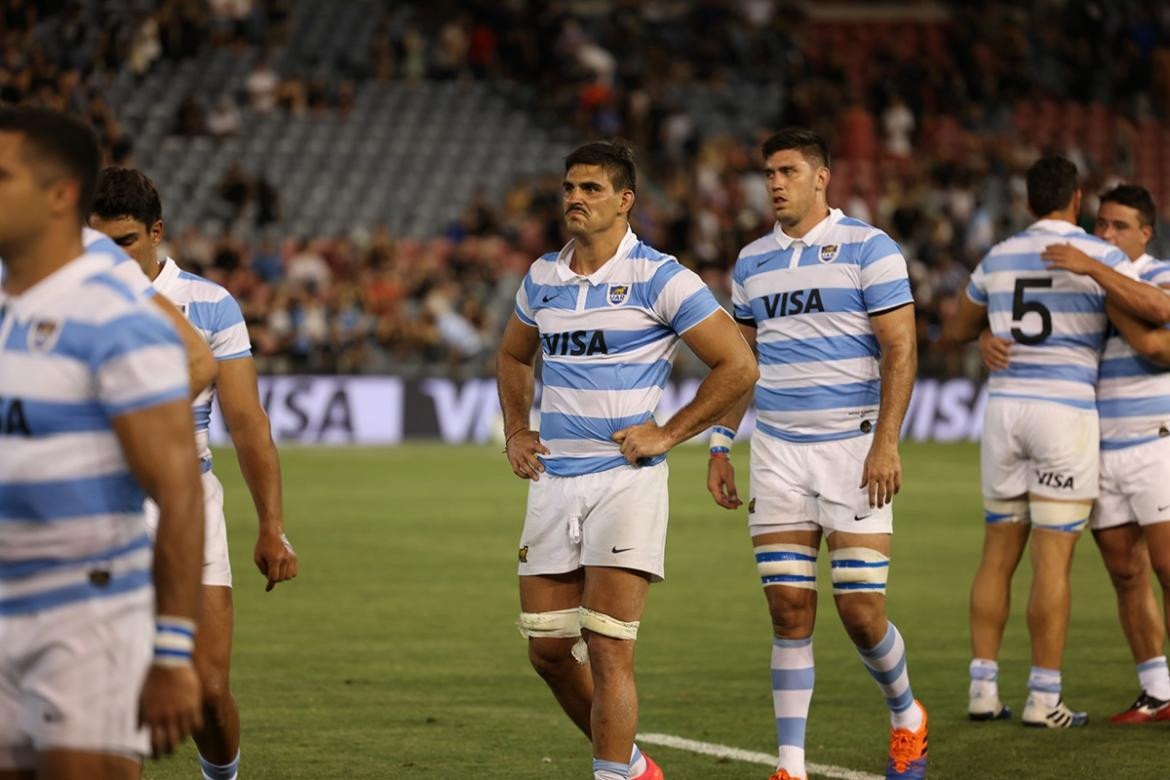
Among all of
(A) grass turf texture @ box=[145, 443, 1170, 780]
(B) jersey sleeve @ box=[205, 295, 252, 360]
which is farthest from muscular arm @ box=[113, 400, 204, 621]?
(A) grass turf texture @ box=[145, 443, 1170, 780]

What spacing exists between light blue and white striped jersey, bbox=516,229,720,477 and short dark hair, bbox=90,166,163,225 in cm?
162

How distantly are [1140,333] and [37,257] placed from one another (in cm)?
593

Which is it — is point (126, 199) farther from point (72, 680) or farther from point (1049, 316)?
point (1049, 316)

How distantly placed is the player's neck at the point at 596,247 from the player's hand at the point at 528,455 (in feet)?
2.18

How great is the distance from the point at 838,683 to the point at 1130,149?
2617cm

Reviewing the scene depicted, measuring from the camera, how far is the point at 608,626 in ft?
21.7

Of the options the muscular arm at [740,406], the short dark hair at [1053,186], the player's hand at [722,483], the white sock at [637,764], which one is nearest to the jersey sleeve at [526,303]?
the muscular arm at [740,406]

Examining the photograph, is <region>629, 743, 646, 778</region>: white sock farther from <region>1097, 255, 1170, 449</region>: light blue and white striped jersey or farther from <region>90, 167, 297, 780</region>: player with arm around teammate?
<region>1097, 255, 1170, 449</region>: light blue and white striped jersey

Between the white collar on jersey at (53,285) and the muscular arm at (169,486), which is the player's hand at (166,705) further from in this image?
the white collar on jersey at (53,285)

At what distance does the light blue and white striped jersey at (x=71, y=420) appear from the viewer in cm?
405

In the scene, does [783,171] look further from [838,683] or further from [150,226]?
[838,683]

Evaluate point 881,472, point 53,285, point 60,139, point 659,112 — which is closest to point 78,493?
point 53,285

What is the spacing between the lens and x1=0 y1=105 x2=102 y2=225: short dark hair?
4129 mm

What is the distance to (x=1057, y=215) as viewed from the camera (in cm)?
887
